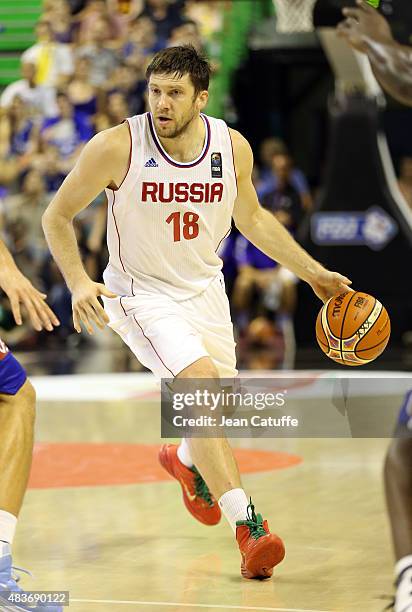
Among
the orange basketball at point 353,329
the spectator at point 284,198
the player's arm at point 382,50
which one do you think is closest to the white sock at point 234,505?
the orange basketball at point 353,329

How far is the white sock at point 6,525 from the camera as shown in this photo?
4070 mm

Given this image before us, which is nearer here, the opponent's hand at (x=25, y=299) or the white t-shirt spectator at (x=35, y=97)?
the opponent's hand at (x=25, y=299)

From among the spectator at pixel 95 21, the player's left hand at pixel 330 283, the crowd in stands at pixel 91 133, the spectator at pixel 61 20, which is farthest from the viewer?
the spectator at pixel 61 20

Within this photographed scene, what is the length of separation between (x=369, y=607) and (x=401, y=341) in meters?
10.4

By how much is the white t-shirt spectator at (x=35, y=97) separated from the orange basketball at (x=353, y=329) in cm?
1067

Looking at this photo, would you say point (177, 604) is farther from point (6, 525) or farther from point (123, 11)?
point (123, 11)

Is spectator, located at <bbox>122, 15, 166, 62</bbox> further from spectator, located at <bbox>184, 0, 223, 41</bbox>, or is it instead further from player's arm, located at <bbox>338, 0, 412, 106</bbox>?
player's arm, located at <bbox>338, 0, 412, 106</bbox>

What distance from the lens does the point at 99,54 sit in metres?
15.6

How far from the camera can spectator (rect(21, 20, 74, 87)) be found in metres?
15.5

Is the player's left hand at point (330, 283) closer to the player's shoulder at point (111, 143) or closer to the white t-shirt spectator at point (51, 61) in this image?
the player's shoulder at point (111, 143)

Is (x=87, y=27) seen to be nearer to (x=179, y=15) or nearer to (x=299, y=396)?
(x=179, y=15)

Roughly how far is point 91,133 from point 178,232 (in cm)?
1002

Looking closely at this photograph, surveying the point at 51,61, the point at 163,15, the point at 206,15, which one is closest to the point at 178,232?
the point at 51,61

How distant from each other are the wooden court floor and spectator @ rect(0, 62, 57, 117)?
24.0ft
